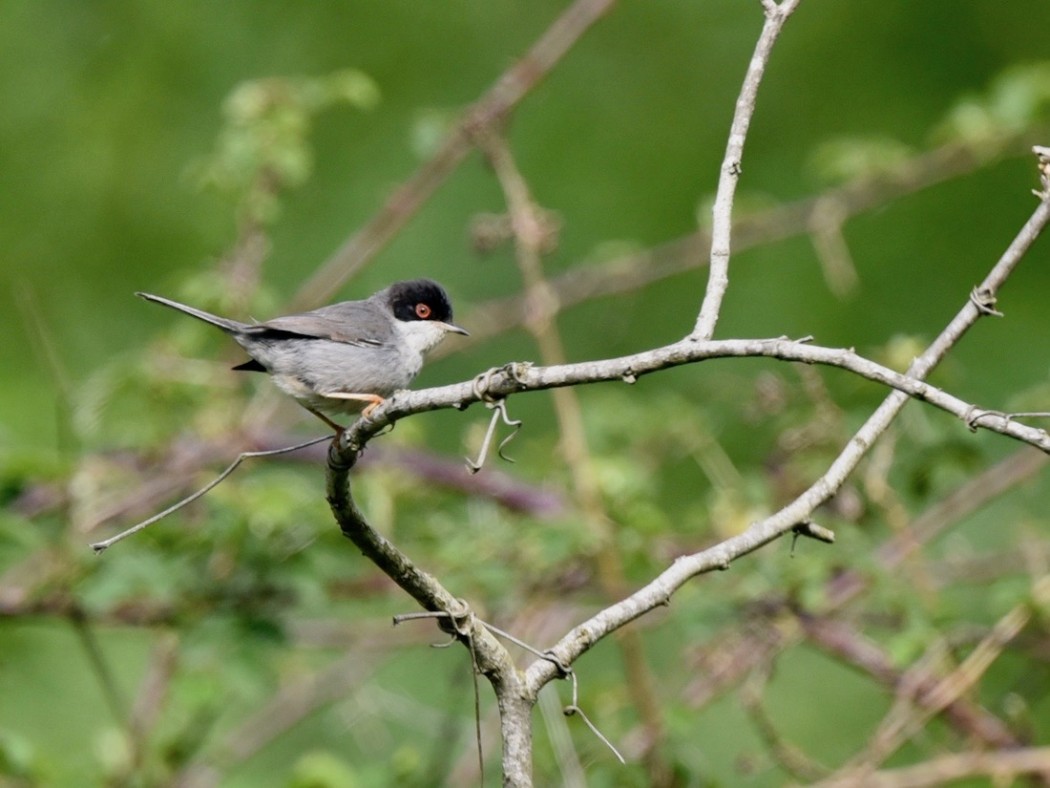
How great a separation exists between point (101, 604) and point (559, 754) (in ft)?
4.90

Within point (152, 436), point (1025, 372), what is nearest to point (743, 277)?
point (1025, 372)

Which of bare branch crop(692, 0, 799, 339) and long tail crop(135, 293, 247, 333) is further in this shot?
long tail crop(135, 293, 247, 333)

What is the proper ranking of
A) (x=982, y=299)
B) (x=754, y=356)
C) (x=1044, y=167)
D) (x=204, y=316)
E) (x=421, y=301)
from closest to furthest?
(x=754, y=356) → (x=982, y=299) → (x=1044, y=167) → (x=204, y=316) → (x=421, y=301)

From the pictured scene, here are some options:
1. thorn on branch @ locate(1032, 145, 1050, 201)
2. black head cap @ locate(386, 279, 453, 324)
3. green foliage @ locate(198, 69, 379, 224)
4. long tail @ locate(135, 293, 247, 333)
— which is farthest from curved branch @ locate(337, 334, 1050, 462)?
green foliage @ locate(198, 69, 379, 224)

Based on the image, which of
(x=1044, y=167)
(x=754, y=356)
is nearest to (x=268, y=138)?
(x=1044, y=167)

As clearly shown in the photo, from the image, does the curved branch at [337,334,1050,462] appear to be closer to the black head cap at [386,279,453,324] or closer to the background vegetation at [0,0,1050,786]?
the background vegetation at [0,0,1050,786]

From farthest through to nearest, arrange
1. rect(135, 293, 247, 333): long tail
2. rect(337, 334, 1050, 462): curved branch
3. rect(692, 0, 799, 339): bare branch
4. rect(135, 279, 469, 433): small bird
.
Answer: rect(135, 279, 469, 433): small bird < rect(135, 293, 247, 333): long tail < rect(692, 0, 799, 339): bare branch < rect(337, 334, 1050, 462): curved branch

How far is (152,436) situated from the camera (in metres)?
5.72

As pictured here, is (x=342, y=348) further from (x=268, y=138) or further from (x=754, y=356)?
(x=754, y=356)

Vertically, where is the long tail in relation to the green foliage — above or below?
below

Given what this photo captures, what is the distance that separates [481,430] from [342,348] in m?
1.10

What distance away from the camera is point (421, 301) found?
5.16 metres

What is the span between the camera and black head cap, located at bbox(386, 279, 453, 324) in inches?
201

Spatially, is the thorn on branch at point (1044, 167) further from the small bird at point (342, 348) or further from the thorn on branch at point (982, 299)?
the small bird at point (342, 348)
